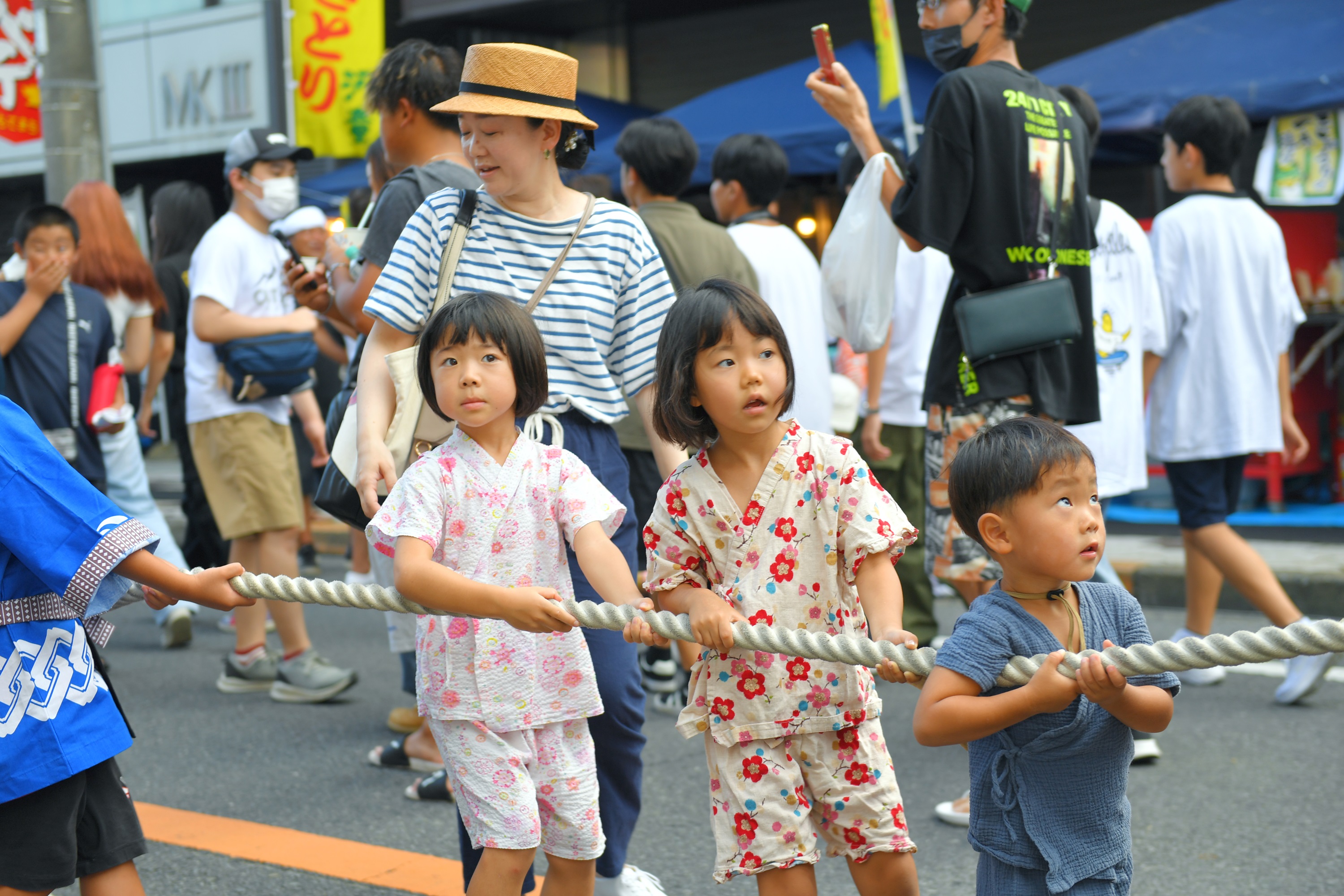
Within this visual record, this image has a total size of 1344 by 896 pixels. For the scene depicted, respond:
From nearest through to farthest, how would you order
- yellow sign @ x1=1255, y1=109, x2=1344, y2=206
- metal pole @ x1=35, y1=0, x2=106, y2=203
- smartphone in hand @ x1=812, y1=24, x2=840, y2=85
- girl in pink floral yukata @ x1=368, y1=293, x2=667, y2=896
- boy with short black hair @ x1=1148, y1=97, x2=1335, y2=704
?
girl in pink floral yukata @ x1=368, y1=293, x2=667, y2=896 < smartphone in hand @ x1=812, y1=24, x2=840, y2=85 < boy with short black hair @ x1=1148, y1=97, x2=1335, y2=704 < yellow sign @ x1=1255, y1=109, x2=1344, y2=206 < metal pole @ x1=35, y1=0, x2=106, y2=203

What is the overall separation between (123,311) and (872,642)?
4.57m

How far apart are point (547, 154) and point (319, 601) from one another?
1023 millimetres

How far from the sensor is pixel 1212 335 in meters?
4.77

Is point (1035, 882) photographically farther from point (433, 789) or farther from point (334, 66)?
point (334, 66)

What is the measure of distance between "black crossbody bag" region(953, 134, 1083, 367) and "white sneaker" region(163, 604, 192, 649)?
13.0ft

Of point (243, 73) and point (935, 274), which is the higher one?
point (243, 73)

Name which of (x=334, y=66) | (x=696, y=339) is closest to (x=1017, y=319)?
(x=696, y=339)

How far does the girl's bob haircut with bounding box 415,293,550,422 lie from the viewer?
2.35 m

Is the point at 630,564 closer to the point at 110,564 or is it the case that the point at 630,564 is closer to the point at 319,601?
the point at 319,601

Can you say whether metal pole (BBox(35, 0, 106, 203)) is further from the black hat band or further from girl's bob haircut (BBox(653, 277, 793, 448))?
girl's bob haircut (BBox(653, 277, 793, 448))

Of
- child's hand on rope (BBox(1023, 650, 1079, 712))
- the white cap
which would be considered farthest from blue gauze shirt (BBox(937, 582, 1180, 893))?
the white cap

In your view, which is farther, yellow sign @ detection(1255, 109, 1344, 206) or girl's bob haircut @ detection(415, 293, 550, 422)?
yellow sign @ detection(1255, 109, 1344, 206)

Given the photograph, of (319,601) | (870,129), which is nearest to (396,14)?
(870,129)

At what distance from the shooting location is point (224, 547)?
6.14 meters
